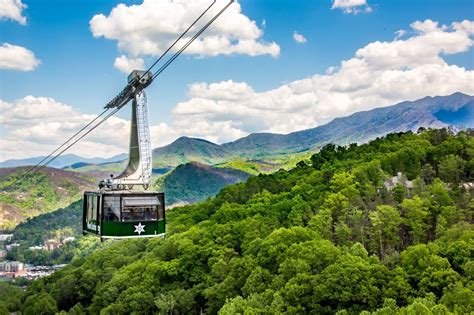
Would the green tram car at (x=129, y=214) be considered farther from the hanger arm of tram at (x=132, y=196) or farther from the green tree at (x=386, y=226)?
the green tree at (x=386, y=226)

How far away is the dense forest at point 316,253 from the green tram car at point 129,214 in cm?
2070

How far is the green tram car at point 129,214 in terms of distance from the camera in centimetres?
2925

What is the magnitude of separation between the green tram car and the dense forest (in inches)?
815

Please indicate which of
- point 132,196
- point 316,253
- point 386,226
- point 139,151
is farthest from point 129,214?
point 386,226

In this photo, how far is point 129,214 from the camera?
96.4ft

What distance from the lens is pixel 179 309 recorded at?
66250 mm

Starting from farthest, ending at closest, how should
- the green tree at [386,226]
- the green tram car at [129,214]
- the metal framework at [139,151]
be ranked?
the green tree at [386,226] < the metal framework at [139,151] < the green tram car at [129,214]

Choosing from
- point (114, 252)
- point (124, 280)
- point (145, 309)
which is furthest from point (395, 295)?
point (114, 252)

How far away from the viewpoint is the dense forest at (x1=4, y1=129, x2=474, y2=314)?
49125 mm

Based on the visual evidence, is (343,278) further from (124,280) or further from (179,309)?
(124,280)

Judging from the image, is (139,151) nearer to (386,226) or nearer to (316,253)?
(316,253)

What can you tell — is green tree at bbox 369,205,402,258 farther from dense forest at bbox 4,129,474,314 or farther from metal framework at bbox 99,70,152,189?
metal framework at bbox 99,70,152,189

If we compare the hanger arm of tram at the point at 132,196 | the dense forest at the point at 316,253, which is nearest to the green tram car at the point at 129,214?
the hanger arm of tram at the point at 132,196

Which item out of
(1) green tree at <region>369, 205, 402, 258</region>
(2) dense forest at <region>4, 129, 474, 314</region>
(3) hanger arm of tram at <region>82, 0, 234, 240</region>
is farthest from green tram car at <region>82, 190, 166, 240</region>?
(1) green tree at <region>369, 205, 402, 258</region>
